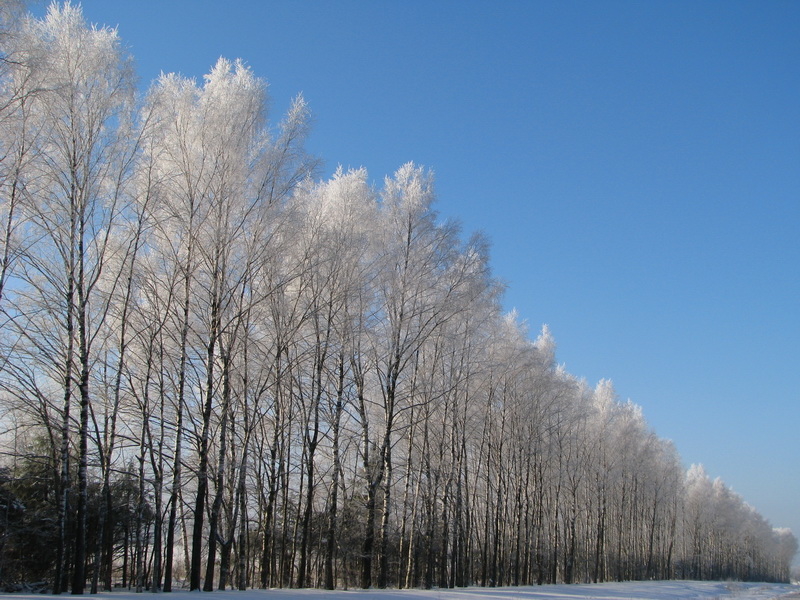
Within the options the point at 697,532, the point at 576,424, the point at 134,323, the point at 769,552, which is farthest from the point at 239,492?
the point at 769,552

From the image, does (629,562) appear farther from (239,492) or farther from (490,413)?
(239,492)

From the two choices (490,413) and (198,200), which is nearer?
(198,200)

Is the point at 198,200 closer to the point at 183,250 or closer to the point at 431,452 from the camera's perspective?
the point at 183,250

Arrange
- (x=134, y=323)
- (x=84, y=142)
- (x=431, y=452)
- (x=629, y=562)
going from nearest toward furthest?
(x=84, y=142)
(x=134, y=323)
(x=431, y=452)
(x=629, y=562)

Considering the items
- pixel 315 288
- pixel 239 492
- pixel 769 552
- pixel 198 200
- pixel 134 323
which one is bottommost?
pixel 769 552

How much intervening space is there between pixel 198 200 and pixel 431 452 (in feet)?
57.8

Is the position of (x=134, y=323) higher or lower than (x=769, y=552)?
higher

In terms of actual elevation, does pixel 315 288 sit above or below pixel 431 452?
above

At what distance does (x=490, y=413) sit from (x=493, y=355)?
2.96 m

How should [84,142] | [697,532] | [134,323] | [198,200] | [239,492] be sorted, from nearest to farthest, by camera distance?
[84,142] → [198,200] → [134,323] → [239,492] → [697,532]

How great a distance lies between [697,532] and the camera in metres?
76.3

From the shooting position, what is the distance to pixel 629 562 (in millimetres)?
58094

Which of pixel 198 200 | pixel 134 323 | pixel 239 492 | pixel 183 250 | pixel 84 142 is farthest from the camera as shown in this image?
pixel 239 492

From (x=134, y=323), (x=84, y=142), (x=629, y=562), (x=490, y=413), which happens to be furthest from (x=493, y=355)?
(x=629, y=562)
